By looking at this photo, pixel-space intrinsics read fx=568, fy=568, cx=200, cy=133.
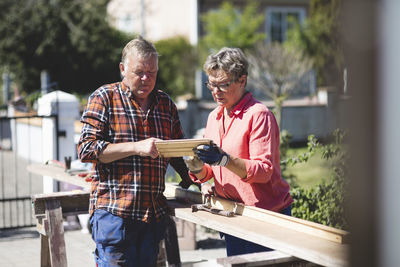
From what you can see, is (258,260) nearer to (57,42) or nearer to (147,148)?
(147,148)

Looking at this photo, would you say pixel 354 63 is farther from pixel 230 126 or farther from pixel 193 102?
pixel 193 102

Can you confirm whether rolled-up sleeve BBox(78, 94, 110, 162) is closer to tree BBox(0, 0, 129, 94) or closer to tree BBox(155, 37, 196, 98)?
tree BBox(0, 0, 129, 94)

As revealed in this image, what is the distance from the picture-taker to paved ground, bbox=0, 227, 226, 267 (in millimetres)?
5359

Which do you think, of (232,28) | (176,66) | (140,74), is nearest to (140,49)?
(140,74)

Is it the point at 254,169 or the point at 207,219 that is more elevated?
the point at 254,169

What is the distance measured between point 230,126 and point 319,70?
16.0 metres

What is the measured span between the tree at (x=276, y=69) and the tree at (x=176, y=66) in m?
4.53

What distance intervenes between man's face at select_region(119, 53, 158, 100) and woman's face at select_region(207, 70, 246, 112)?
31 centimetres

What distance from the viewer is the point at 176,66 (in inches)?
863

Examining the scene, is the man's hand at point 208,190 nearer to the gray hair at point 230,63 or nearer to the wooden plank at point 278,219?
the wooden plank at point 278,219

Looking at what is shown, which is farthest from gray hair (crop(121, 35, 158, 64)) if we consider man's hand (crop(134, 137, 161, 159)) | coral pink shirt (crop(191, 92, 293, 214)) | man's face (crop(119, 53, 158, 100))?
coral pink shirt (crop(191, 92, 293, 214))

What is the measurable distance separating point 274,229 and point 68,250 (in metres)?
3.52

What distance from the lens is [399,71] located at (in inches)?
29.4

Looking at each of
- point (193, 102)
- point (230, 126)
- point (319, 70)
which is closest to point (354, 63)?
point (230, 126)
